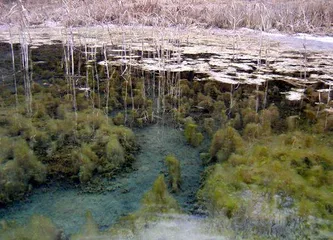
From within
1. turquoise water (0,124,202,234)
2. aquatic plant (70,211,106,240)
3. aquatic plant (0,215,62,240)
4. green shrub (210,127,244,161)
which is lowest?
turquoise water (0,124,202,234)

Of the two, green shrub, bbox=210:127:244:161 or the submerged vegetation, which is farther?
green shrub, bbox=210:127:244:161

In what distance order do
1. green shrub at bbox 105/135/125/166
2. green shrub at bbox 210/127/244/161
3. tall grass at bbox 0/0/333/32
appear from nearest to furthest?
green shrub at bbox 105/135/125/166
green shrub at bbox 210/127/244/161
tall grass at bbox 0/0/333/32

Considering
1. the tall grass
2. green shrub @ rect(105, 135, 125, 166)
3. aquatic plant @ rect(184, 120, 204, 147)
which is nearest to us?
green shrub @ rect(105, 135, 125, 166)

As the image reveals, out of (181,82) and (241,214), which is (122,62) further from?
(241,214)

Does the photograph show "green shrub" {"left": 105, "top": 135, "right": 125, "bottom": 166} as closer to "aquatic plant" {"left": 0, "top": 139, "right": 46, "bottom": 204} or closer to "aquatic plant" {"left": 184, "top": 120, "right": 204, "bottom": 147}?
"aquatic plant" {"left": 0, "top": 139, "right": 46, "bottom": 204}

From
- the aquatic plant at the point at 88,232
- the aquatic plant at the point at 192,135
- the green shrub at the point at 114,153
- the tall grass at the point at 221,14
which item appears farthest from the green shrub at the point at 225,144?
the tall grass at the point at 221,14

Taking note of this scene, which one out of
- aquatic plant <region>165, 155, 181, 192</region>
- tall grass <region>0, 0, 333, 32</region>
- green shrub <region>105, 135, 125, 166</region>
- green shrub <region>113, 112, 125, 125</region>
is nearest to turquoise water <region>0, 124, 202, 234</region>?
aquatic plant <region>165, 155, 181, 192</region>

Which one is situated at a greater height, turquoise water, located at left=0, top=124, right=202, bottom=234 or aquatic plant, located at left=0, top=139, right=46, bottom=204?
aquatic plant, located at left=0, top=139, right=46, bottom=204

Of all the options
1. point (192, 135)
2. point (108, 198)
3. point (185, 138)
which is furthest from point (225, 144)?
point (108, 198)

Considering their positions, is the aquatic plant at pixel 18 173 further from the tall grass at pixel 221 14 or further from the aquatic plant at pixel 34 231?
the tall grass at pixel 221 14

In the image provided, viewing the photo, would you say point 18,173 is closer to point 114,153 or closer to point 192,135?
point 114,153
